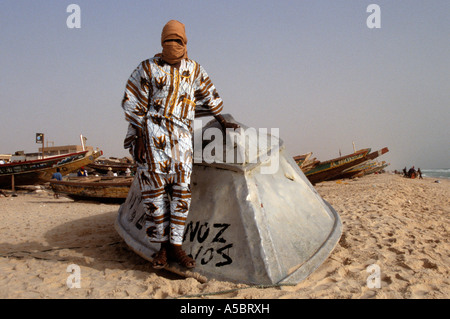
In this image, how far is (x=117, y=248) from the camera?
11.9 ft

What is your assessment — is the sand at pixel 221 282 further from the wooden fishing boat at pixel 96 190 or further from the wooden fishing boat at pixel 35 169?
the wooden fishing boat at pixel 35 169

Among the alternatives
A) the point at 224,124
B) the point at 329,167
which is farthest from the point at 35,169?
the point at 224,124

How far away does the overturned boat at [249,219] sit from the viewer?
2.29 meters

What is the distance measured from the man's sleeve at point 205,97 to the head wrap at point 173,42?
0.28 m

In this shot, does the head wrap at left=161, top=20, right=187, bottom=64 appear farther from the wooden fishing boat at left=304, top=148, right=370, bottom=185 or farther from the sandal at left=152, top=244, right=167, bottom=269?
→ the wooden fishing boat at left=304, top=148, right=370, bottom=185

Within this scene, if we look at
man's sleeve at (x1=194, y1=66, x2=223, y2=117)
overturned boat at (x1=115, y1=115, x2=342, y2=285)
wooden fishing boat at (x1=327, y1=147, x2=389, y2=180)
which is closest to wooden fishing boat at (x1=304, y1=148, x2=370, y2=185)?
wooden fishing boat at (x1=327, y1=147, x2=389, y2=180)

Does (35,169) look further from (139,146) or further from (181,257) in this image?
(181,257)

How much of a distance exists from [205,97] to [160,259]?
1.51 m

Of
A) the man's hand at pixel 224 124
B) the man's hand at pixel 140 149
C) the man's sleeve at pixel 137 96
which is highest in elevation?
the man's sleeve at pixel 137 96

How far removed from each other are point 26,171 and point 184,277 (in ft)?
53.2

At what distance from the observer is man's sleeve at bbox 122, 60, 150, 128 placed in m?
2.45

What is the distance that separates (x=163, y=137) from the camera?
96.3 inches

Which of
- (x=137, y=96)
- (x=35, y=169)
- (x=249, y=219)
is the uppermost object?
(x=137, y=96)

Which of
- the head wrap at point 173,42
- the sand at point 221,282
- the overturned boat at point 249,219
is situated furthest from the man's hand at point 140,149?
the sand at point 221,282
